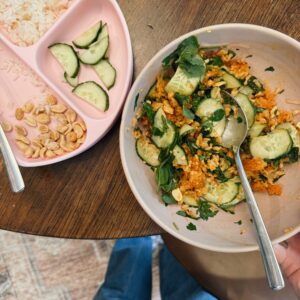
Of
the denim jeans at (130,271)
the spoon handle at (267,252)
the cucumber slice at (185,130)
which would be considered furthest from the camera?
the denim jeans at (130,271)

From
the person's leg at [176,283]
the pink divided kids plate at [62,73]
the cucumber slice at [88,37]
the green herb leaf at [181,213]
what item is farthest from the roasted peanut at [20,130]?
the person's leg at [176,283]

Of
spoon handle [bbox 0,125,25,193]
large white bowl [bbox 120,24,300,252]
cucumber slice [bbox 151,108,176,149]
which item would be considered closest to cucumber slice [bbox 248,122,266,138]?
large white bowl [bbox 120,24,300,252]

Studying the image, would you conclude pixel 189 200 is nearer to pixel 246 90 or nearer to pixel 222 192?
pixel 222 192

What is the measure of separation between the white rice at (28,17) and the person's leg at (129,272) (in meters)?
1.25

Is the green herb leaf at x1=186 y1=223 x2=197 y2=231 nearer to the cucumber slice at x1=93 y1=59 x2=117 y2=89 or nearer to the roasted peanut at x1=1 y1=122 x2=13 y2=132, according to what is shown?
the cucumber slice at x1=93 y1=59 x2=117 y2=89

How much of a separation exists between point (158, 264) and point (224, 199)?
3.82ft

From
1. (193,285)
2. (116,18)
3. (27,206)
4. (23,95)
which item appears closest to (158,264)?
(193,285)

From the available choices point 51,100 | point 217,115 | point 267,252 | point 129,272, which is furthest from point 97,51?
point 129,272

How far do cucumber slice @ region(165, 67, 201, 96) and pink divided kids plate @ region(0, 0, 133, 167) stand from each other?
14 centimetres

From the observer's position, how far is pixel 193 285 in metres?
1.88

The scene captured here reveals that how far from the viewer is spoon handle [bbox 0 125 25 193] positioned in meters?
1.11

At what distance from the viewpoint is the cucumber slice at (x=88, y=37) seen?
3.93 feet

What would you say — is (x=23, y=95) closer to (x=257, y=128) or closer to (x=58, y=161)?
(x=58, y=161)

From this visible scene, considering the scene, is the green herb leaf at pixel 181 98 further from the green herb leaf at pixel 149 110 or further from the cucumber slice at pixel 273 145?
the cucumber slice at pixel 273 145
